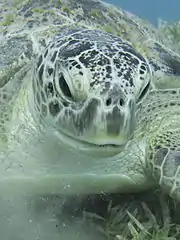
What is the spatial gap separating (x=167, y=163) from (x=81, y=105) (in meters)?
0.62

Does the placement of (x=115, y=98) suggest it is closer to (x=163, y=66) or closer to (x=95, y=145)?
(x=95, y=145)

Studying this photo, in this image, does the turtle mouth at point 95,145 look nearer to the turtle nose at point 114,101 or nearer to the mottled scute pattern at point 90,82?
the mottled scute pattern at point 90,82

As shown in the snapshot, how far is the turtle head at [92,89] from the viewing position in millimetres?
1625

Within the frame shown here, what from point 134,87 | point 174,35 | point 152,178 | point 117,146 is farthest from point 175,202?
point 174,35

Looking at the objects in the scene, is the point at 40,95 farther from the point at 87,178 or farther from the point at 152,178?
the point at 152,178

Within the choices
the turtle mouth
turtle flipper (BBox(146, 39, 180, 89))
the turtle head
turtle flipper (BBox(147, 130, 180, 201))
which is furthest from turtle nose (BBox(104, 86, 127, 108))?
turtle flipper (BBox(146, 39, 180, 89))

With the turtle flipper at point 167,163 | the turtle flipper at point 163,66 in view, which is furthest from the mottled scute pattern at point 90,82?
the turtle flipper at point 163,66

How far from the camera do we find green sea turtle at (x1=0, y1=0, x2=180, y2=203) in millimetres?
1667

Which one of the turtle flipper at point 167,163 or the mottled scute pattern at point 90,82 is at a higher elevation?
the mottled scute pattern at point 90,82

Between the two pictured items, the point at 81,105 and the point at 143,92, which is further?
the point at 143,92

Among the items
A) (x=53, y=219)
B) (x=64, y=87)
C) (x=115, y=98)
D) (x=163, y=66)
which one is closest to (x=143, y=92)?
(x=115, y=98)

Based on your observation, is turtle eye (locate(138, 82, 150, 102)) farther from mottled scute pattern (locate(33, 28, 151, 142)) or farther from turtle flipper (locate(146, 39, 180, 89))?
turtle flipper (locate(146, 39, 180, 89))

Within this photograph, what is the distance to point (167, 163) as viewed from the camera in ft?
6.70

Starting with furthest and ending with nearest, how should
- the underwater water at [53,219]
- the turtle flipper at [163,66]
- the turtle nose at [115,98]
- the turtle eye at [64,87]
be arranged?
the turtle flipper at [163,66], the underwater water at [53,219], the turtle eye at [64,87], the turtle nose at [115,98]
